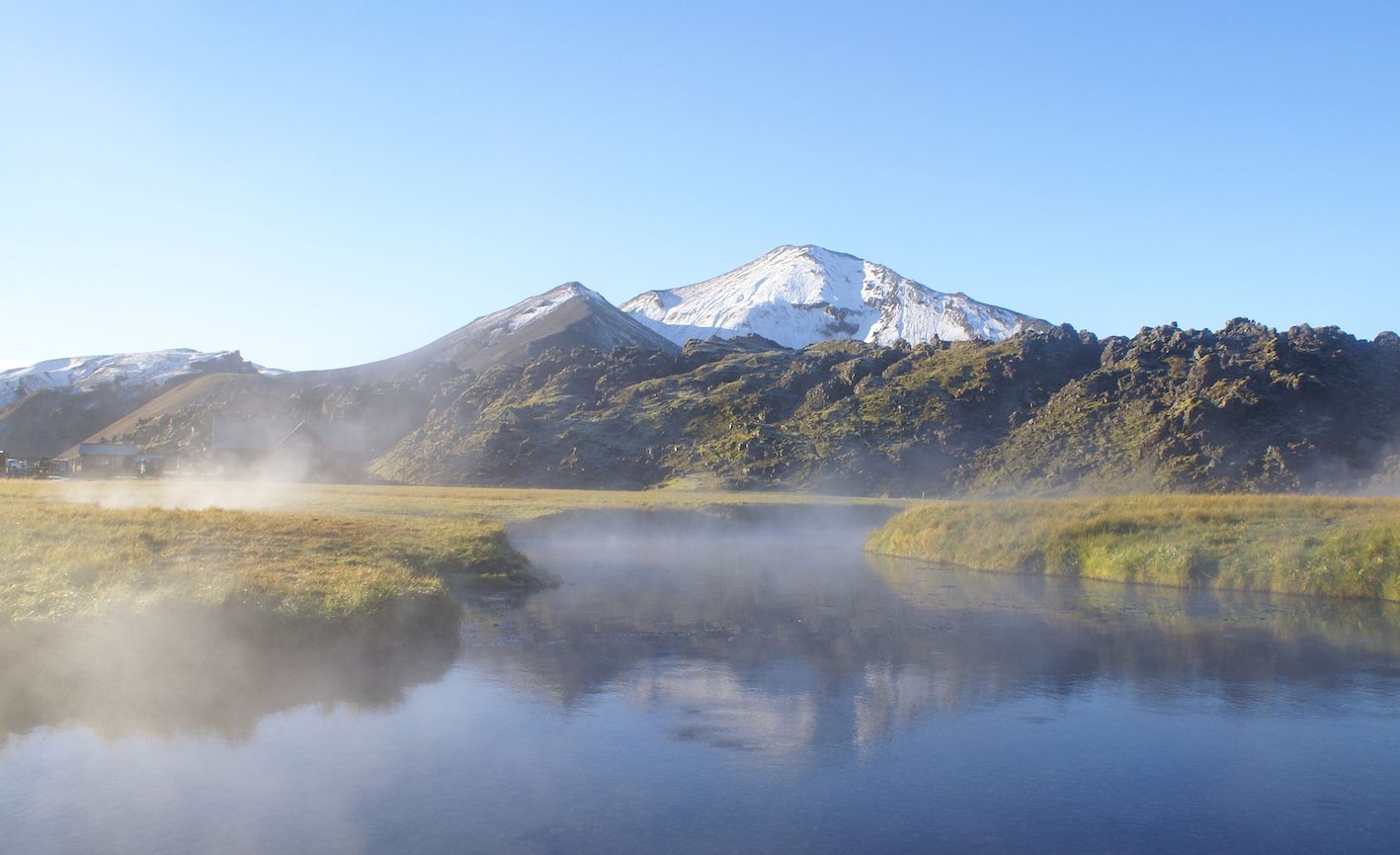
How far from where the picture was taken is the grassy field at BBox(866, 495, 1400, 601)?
118 ft

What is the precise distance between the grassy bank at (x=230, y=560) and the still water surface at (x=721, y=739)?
1.61 m

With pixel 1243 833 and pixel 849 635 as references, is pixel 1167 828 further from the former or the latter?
pixel 849 635

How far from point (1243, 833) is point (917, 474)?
87.9 meters

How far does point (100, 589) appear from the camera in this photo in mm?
23375

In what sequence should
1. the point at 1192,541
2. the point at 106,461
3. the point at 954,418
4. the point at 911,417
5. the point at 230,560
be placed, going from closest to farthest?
the point at 230,560, the point at 1192,541, the point at 954,418, the point at 911,417, the point at 106,461

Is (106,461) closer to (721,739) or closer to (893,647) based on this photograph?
(893,647)

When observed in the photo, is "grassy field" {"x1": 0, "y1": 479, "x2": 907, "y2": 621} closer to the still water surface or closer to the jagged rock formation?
the still water surface

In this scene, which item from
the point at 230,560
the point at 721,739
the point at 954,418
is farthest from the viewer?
the point at 954,418

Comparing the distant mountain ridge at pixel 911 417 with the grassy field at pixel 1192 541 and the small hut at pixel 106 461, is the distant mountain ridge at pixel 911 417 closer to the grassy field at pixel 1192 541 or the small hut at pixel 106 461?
the small hut at pixel 106 461

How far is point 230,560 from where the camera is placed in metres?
29.4

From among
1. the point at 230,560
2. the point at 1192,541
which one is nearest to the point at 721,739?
the point at 230,560

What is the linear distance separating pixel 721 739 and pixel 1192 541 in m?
29.4

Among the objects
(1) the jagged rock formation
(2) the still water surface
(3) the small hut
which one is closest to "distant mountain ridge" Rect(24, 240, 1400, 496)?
(1) the jagged rock formation

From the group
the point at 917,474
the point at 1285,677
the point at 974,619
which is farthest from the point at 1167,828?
the point at 917,474
